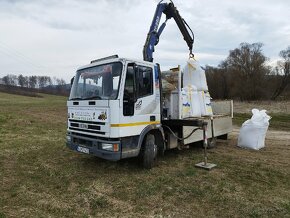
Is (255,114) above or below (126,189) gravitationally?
above

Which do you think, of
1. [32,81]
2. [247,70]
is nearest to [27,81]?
[32,81]

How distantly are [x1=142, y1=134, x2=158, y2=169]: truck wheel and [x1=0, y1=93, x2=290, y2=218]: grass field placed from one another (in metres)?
0.18

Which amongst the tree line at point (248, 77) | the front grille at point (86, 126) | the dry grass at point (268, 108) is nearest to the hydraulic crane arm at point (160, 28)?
the front grille at point (86, 126)

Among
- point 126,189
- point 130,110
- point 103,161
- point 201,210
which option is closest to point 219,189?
point 201,210

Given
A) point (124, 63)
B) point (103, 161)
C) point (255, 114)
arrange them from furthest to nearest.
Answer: point (255, 114) < point (103, 161) < point (124, 63)

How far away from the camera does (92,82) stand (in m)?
6.32

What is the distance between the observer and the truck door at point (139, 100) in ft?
19.5

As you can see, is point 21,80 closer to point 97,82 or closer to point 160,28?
point 160,28

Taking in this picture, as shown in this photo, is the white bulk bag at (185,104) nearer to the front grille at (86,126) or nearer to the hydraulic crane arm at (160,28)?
the hydraulic crane arm at (160,28)

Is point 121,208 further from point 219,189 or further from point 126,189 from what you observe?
point 219,189

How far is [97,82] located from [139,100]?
3.38 feet

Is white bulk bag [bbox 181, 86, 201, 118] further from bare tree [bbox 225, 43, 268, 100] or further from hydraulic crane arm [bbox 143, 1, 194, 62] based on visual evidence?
bare tree [bbox 225, 43, 268, 100]

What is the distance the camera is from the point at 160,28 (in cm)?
913

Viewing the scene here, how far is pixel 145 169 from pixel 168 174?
611mm
